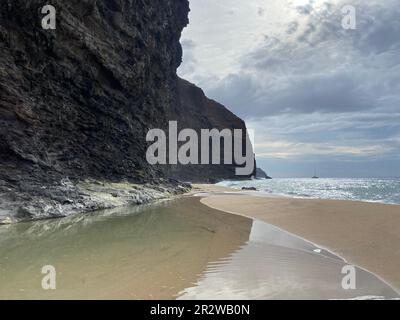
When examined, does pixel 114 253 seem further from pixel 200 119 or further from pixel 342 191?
pixel 200 119

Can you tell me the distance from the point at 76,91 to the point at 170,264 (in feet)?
75.9

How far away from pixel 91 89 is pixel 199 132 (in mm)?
73322

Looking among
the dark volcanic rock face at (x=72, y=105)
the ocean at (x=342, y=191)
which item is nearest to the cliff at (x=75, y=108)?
the dark volcanic rock face at (x=72, y=105)

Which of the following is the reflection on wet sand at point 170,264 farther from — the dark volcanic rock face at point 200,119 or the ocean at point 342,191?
the dark volcanic rock face at point 200,119

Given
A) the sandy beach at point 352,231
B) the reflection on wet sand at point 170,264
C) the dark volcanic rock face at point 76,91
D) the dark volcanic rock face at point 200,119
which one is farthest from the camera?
the dark volcanic rock face at point 200,119

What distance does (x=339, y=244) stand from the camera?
1166 centimetres

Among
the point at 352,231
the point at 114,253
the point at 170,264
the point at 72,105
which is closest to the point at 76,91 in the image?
the point at 72,105

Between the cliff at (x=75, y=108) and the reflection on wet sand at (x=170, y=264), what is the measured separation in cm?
623

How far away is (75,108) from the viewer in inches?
1116

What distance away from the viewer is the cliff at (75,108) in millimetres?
20766

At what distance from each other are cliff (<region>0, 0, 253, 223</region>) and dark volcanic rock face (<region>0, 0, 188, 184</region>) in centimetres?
7

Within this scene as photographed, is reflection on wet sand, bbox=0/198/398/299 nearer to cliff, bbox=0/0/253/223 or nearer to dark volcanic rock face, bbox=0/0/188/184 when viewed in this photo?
cliff, bbox=0/0/253/223
